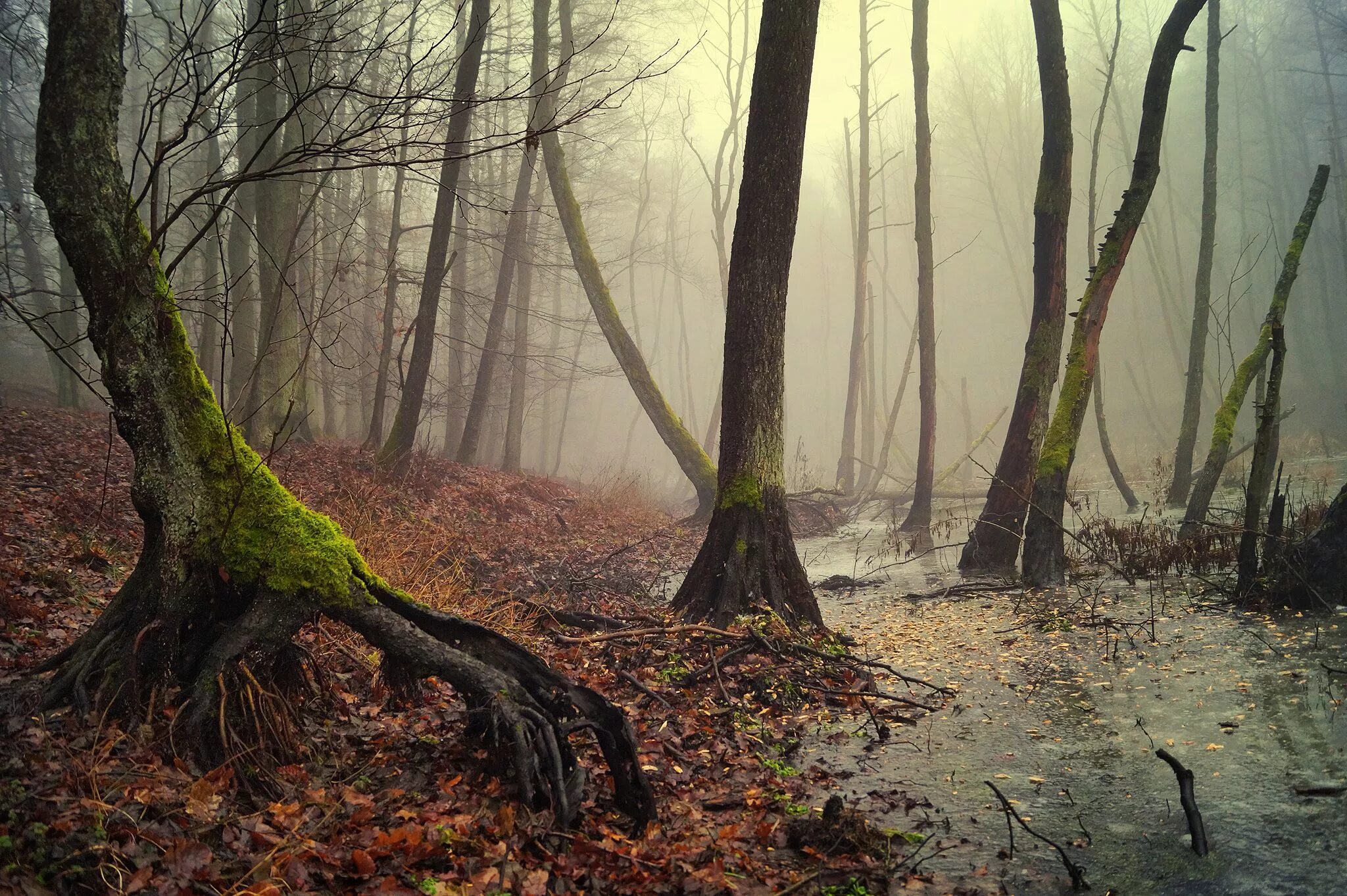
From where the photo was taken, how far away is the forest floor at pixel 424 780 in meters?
2.74

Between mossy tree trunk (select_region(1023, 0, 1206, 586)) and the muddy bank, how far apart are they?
2.82 ft

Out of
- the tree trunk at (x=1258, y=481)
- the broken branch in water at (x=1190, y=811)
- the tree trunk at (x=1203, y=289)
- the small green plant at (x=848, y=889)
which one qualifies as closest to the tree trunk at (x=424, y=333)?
the small green plant at (x=848, y=889)

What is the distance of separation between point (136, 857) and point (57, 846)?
0.23 m

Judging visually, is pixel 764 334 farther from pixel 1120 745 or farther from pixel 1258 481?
pixel 1258 481

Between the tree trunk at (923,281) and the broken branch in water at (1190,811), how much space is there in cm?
1016

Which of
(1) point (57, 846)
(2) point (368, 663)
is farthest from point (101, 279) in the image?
(2) point (368, 663)

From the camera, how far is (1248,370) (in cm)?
A: 915

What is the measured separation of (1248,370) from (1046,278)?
254 cm

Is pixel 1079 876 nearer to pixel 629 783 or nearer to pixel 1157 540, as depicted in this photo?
pixel 629 783

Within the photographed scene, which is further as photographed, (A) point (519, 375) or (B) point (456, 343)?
(B) point (456, 343)

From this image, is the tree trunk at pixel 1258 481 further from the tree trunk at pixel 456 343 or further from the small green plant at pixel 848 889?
the tree trunk at pixel 456 343

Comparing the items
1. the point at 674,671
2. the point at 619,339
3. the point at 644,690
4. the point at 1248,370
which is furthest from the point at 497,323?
the point at 644,690

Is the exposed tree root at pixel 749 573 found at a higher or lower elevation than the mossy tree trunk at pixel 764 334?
lower

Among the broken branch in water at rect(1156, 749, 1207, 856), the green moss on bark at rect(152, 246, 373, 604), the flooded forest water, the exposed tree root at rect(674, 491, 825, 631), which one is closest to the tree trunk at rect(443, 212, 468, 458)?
the exposed tree root at rect(674, 491, 825, 631)
